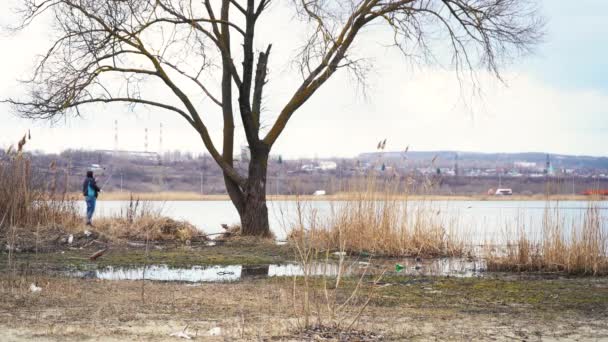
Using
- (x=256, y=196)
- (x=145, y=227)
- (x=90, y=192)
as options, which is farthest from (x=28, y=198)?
(x=256, y=196)

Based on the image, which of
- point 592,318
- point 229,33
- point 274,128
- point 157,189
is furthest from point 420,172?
point 157,189

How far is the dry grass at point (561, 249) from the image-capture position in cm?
1273

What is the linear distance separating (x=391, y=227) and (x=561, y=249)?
352cm

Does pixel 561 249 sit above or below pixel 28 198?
below

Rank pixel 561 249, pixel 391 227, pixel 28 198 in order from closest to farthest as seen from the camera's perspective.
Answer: pixel 561 249, pixel 391 227, pixel 28 198

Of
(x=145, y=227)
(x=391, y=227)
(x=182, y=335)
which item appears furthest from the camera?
(x=145, y=227)

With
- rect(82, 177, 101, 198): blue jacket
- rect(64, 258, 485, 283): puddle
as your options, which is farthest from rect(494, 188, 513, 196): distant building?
rect(64, 258, 485, 283): puddle

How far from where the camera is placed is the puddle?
1168 centimetres

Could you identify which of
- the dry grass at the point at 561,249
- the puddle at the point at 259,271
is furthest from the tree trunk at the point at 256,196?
the dry grass at the point at 561,249

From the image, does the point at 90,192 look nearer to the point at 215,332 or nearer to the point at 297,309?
the point at 297,309

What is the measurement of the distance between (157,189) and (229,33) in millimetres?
45104

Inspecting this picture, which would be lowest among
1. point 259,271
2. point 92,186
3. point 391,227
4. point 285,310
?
point 259,271

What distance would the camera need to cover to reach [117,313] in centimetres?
792

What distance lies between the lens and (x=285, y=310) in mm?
8320
